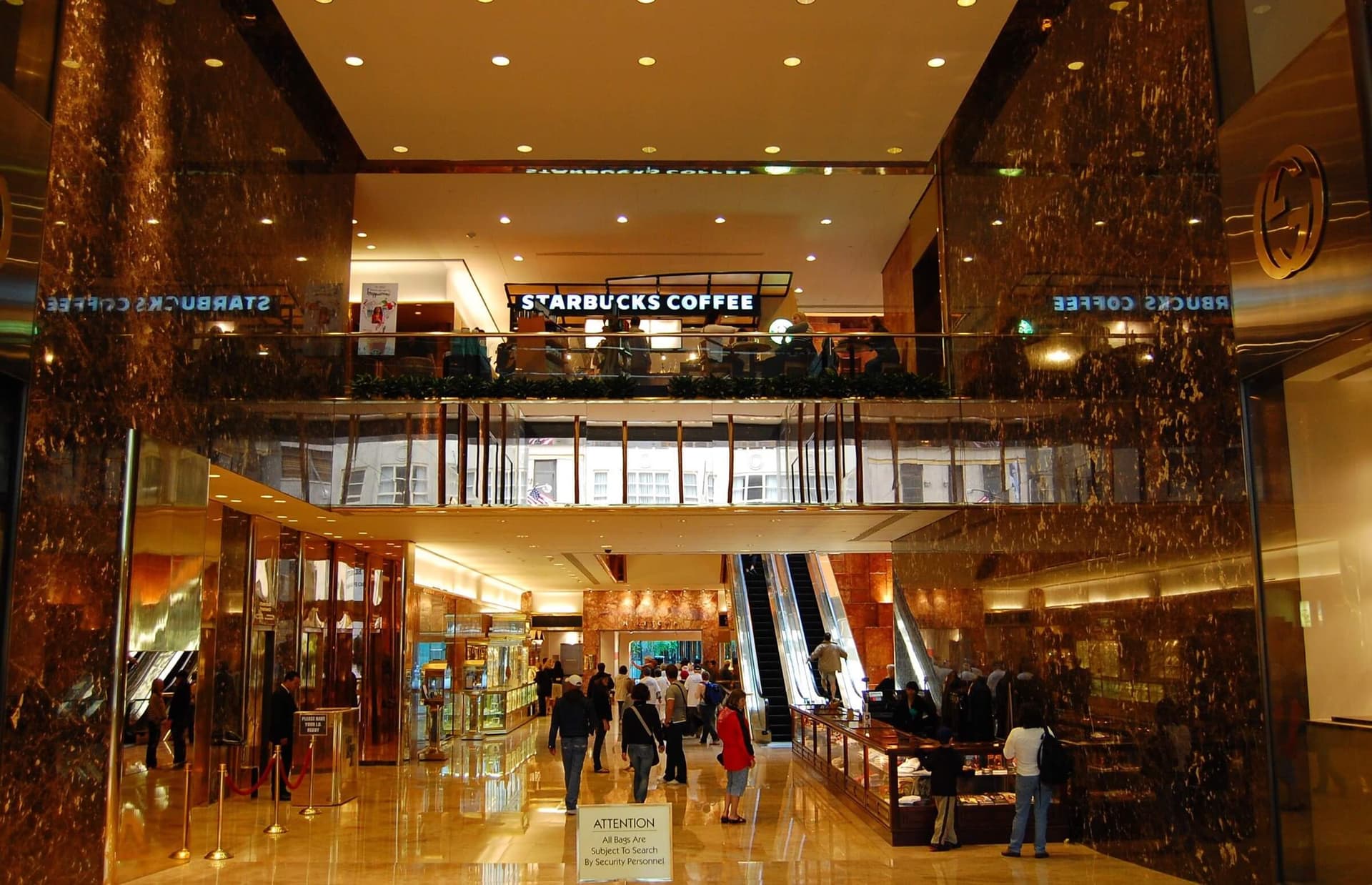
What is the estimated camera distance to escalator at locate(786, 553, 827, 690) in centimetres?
2055

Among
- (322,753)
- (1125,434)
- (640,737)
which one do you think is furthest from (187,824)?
(1125,434)

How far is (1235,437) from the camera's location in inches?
262

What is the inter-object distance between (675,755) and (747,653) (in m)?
7.55

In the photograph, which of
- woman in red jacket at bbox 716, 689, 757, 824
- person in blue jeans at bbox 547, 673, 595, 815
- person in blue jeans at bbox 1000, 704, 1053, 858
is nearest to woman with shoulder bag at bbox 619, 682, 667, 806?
person in blue jeans at bbox 547, 673, 595, 815

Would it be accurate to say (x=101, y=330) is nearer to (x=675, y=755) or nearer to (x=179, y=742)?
(x=179, y=742)

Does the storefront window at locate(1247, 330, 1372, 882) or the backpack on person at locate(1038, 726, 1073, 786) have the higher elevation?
the storefront window at locate(1247, 330, 1372, 882)

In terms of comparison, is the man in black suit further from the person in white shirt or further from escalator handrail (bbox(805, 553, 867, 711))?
escalator handrail (bbox(805, 553, 867, 711))

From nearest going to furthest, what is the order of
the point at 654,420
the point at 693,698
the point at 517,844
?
the point at 517,844 → the point at 654,420 → the point at 693,698

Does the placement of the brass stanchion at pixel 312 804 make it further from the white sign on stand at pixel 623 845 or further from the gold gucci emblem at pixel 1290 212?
the gold gucci emblem at pixel 1290 212

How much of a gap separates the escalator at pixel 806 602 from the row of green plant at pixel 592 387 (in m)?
7.92

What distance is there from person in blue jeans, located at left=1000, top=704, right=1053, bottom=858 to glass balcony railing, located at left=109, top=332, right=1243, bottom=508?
2431 millimetres

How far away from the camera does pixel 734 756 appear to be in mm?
10227

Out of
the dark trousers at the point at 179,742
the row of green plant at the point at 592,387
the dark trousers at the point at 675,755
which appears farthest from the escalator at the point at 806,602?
the dark trousers at the point at 179,742

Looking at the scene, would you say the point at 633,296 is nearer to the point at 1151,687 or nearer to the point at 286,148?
the point at 286,148
